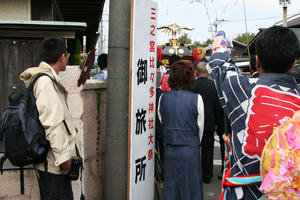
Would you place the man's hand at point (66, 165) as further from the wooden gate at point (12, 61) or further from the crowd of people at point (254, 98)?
the wooden gate at point (12, 61)

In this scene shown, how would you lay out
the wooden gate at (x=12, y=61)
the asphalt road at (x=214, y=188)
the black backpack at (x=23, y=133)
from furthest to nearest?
the asphalt road at (x=214, y=188), the wooden gate at (x=12, y=61), the black backpack at (x=23, y=133)

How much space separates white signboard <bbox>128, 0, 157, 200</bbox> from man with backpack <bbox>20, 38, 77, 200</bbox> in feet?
2.68

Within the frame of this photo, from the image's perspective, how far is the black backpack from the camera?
100 inches

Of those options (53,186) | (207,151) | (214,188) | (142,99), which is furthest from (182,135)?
(214,188)

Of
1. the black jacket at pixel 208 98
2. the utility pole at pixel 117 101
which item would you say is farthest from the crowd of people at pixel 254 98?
the black jacket at pixel 208 98

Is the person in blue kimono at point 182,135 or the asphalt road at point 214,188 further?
the asphalt road at point 214,188

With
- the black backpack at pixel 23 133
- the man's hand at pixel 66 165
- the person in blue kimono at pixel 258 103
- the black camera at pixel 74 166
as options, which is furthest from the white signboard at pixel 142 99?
the person in blue kimono at pixel 258 103

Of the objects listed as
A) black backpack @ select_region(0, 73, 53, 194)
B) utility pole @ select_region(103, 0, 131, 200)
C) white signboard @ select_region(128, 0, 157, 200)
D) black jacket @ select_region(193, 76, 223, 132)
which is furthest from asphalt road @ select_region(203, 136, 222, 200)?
black backpack @ select_region(0, 73, 53, 194)

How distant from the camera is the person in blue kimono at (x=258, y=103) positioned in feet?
5.70

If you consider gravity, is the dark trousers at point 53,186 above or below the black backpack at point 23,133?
below

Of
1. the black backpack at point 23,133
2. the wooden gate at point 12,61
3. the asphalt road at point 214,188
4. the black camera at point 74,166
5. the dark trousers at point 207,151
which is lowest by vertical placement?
the asphalt road at point 214,188

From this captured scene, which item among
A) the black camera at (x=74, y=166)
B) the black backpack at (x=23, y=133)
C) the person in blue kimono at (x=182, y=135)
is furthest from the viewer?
the person in blue kimono at (x=182, y=135)

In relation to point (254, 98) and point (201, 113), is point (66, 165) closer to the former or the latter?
point (254, 98)

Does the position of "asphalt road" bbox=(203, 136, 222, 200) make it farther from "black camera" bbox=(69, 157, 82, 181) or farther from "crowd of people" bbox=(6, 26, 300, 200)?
"black camera" bbox=(69, 157, 82, 181)
